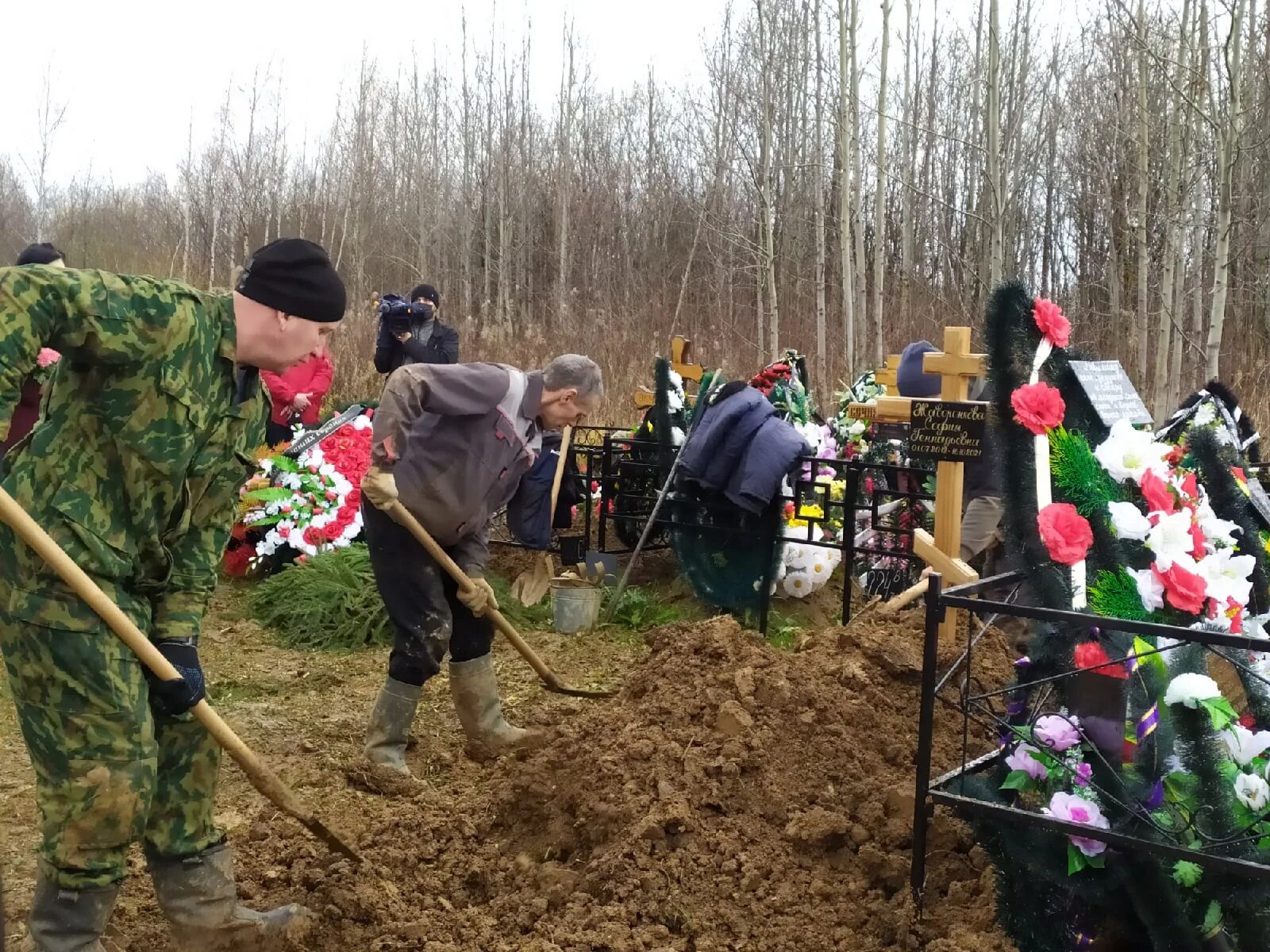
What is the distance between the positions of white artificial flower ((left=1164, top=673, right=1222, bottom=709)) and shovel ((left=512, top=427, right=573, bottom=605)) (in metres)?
5.37

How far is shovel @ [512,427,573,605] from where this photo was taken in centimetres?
781

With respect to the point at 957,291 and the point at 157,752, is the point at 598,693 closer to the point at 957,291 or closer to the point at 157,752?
the point at 157,752

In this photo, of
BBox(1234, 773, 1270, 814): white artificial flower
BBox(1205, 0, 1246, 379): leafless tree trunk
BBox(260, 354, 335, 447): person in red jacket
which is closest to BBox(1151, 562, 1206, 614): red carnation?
BBox(1234, 773, 1270, 814): white artificial flower

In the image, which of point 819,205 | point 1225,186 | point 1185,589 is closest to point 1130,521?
point 1185,589

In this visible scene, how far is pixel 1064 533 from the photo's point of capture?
2.89 metres

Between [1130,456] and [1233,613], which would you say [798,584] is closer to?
[1130,456]

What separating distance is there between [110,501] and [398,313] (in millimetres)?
6393

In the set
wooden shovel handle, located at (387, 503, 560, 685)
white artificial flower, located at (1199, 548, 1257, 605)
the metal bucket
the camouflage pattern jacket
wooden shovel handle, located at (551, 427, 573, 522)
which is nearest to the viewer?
the camouflage pattern jacket

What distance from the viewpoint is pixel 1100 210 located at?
68.3 ft

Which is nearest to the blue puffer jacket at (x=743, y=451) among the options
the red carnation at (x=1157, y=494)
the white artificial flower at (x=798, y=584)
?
the white artificial flower at (x=798, y=584)

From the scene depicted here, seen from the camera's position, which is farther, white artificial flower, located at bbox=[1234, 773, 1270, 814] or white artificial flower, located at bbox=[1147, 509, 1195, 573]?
white artificial flower, located at bbox=[1147, 509, 1195, 573]

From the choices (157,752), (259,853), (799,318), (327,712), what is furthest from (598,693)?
(799,318)

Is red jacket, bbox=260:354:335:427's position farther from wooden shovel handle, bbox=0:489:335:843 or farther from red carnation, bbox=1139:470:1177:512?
red carnation, bbox=1139:470:1177:512

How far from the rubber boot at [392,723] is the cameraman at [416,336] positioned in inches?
173
